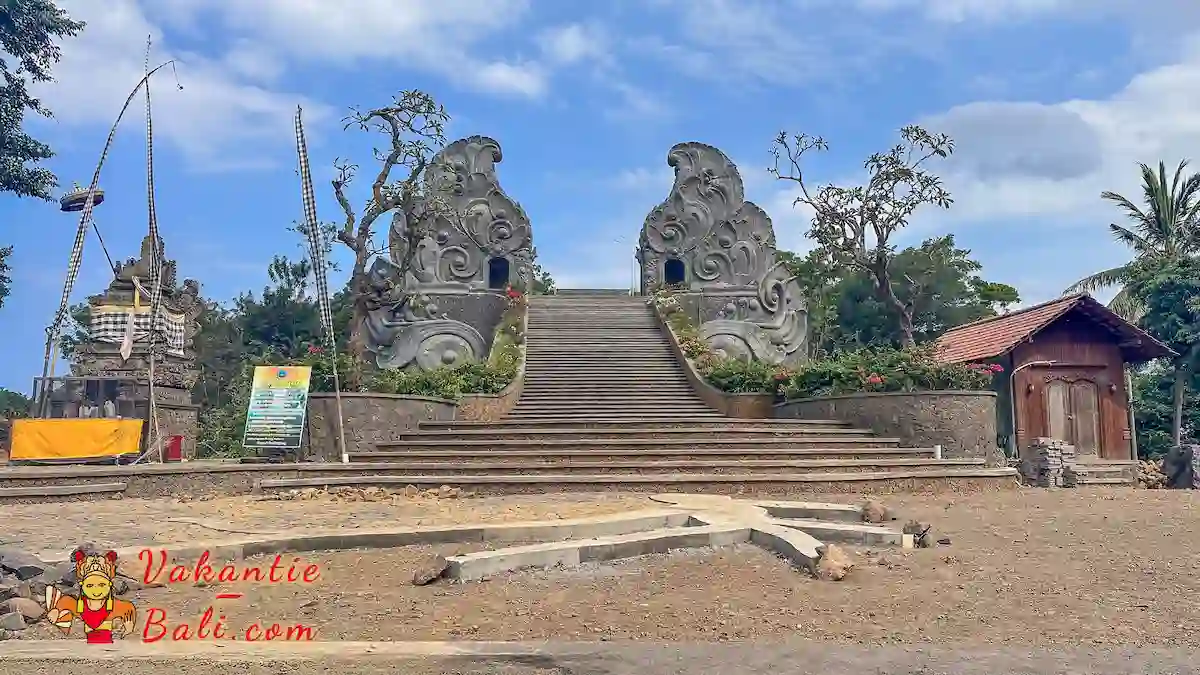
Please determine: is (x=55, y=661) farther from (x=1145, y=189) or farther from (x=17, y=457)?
(x=1145, y=189)

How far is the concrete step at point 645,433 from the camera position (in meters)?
13.0

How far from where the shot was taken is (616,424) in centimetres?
1397

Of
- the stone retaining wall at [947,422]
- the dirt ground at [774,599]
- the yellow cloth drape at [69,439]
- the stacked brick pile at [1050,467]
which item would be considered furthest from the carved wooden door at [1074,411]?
the yellow cloth drape at [69,439]

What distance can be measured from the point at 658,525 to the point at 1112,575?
3314 millimetres

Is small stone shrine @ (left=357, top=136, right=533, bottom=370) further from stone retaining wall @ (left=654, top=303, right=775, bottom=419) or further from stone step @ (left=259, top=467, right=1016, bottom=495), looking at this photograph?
stone step @ (left=259, top=467, right=1016, bottom=495)

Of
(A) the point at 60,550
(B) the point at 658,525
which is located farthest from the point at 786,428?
(A) the point at 60,550

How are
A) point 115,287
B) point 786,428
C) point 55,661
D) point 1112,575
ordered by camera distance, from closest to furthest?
point 55,661 < point 1112,575 < point 786,428 < point 115,287

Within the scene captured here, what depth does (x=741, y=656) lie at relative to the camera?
11.9 feet

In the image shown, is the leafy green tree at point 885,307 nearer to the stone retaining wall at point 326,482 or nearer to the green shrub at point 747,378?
the green shrub at point 747,378

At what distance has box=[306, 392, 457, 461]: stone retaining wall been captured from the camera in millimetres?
12055

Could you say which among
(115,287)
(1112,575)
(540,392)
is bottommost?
(1112,575)

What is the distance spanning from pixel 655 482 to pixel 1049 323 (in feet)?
32.6

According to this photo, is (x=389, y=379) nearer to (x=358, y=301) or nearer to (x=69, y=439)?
(x=358, y=301)

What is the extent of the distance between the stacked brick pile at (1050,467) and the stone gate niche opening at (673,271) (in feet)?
50.5
